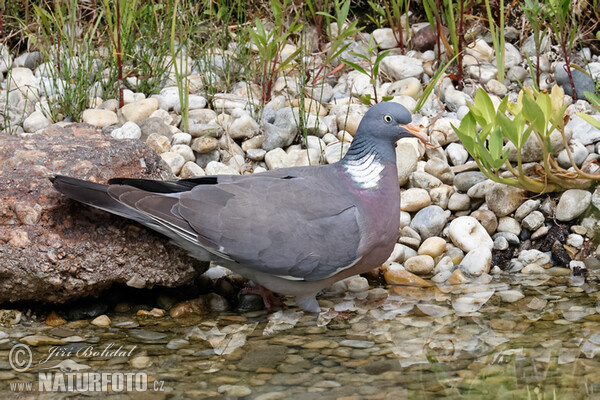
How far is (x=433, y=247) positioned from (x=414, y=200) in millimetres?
309

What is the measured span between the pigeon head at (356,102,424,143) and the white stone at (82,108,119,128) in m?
1.77

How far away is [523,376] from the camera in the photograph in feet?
8.29

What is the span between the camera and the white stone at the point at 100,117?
428 cm

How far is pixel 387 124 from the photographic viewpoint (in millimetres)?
3094

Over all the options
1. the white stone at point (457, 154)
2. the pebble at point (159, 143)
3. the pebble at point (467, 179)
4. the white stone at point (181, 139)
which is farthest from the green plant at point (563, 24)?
the pebble at point (159, 143)

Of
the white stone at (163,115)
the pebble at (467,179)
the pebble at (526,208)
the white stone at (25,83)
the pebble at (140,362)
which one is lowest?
the pebble at (140,362)

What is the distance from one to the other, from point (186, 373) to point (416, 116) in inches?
94.4

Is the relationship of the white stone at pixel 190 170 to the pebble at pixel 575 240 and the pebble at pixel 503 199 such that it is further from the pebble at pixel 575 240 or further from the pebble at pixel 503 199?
the pebble at pixel 575 240

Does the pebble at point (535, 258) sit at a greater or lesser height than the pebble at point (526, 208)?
lesser

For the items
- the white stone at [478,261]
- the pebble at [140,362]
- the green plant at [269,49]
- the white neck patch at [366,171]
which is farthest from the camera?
the green plant at [269,49]

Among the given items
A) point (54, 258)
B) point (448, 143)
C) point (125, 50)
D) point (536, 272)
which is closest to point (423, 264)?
point (536, 272)

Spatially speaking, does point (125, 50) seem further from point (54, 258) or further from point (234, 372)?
point (234, 372)

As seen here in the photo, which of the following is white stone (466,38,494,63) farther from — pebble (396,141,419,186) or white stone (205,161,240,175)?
white stone (205,161,240,175)

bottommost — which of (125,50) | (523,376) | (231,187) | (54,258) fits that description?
(523,376)
